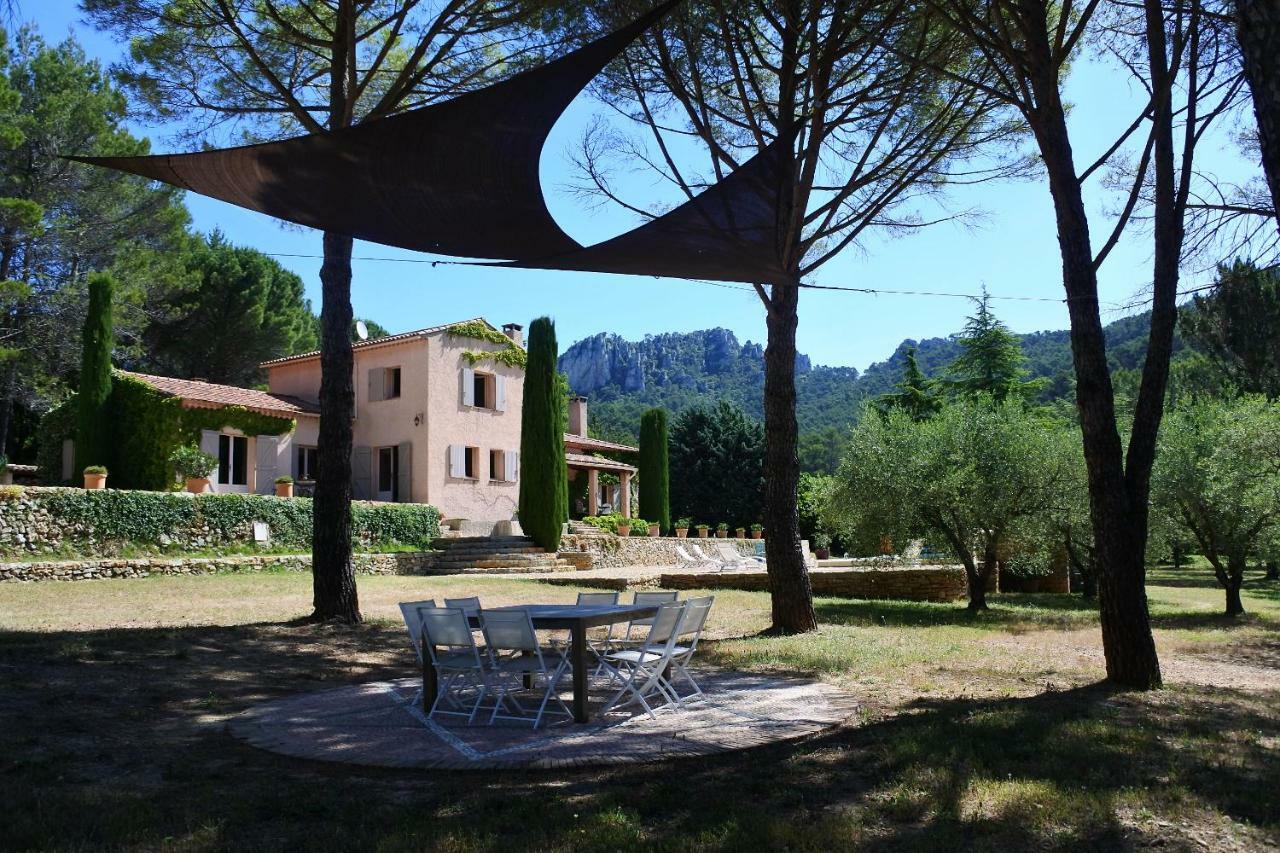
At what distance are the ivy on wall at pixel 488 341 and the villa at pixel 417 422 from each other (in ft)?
0.09

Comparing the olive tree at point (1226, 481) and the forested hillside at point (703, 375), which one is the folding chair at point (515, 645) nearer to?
the olive tree at point (1226, 481)

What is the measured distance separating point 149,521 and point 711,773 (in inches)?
538

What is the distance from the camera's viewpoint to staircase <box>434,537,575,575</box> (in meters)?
18.4

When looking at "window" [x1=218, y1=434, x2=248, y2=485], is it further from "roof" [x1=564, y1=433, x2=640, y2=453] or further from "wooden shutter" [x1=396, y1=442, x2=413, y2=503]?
"roof" [x1=564, y1=433, x2=640, y2=453]

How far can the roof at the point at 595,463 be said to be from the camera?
89.1 ft

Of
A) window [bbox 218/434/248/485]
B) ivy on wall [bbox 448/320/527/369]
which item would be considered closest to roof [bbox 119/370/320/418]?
window [bbox 218/434/248/485]

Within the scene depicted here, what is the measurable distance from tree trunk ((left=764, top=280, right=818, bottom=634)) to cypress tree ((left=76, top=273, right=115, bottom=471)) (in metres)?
14.5

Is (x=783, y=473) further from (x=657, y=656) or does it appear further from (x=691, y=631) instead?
(x=657, y=656)

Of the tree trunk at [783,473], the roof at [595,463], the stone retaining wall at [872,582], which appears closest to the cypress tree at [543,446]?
the stone retaining wall at [872,582]

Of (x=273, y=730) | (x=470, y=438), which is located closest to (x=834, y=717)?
(x=273, y=730)

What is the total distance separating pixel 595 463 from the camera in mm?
27891

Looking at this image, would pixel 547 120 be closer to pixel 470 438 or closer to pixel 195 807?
pixel 195 807

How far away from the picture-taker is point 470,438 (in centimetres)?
2331

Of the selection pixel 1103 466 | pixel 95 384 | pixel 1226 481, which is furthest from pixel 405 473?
pixel 1103 466
